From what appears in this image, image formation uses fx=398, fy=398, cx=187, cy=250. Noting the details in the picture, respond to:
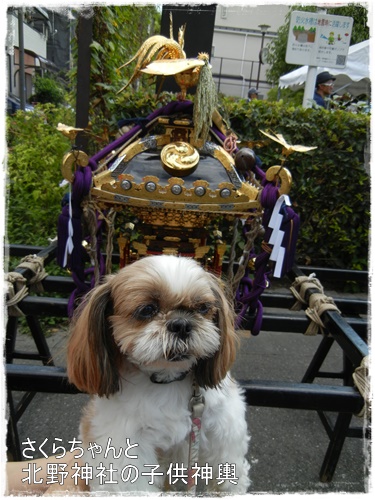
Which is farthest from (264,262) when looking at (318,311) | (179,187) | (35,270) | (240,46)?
(240,46)

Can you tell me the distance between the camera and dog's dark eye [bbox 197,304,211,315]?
105cm

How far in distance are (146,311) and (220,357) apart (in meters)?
0.27

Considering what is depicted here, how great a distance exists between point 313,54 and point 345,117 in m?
1.04

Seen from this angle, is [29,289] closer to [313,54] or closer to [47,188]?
[47,188]

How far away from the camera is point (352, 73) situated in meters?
6.28

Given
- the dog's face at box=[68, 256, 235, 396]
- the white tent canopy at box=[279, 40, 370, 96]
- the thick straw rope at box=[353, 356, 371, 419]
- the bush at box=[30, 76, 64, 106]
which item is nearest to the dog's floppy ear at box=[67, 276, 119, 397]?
the dog's face at box=[68, 256, 235, 396]

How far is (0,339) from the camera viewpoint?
1218 mm

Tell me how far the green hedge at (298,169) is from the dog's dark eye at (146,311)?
2399 mm

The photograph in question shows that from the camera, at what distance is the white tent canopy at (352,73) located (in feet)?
20.5

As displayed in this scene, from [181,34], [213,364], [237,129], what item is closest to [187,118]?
[181,34]

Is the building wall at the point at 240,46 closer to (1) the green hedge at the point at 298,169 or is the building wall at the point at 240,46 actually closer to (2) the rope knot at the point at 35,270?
(1) the green hedge at the point at 298,169

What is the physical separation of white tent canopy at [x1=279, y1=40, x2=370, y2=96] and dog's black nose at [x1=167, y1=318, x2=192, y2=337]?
5540 mm

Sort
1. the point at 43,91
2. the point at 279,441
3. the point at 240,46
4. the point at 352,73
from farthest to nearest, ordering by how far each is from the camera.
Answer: the point at 240,46, the point at 43,91, the point at 352,73, the point at 279,441

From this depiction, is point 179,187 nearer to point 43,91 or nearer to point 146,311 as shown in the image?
point 146,311
